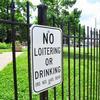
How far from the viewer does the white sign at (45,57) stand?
113 inches

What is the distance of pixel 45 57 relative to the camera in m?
3.02

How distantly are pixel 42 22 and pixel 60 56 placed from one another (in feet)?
1.37

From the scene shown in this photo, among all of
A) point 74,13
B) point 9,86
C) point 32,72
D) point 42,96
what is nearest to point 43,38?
point 32,72

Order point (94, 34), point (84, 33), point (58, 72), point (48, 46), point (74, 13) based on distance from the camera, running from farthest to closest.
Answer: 1. point (74, 13)
2. point (94, 34)
3. point (84, 33)
4. point (58, 72)
5. point (48, 46)

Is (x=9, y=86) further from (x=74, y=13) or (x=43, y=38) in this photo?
(x=74, y=13)

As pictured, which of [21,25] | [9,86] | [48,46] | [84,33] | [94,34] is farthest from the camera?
[9,86]

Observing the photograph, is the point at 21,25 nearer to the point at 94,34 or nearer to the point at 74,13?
the point at 94,34

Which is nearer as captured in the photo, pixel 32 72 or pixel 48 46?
pixel 32 72

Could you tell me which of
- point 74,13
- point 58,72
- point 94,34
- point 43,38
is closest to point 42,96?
point 58,72

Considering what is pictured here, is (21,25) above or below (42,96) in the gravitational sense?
above

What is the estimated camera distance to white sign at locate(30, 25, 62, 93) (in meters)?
2.86

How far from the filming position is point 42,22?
312 centimetres

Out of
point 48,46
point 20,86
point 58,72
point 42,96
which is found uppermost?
point 48,46

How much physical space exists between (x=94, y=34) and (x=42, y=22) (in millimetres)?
2167
